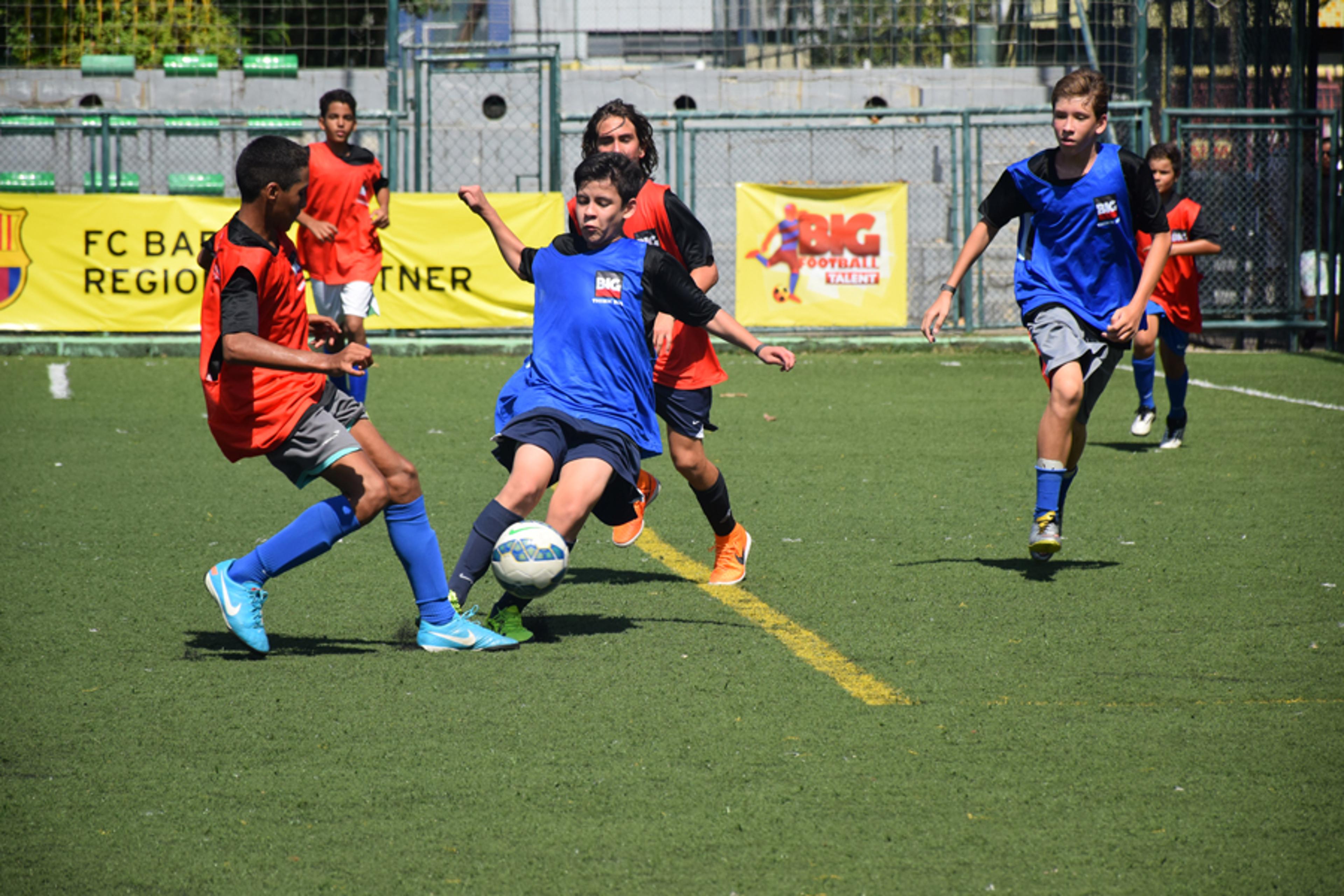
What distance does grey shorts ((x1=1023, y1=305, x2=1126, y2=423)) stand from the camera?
6.13 meters

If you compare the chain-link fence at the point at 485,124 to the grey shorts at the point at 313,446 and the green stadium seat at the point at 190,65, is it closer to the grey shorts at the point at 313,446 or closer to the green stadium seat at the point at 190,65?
the green stadium seat at the point at 190,65

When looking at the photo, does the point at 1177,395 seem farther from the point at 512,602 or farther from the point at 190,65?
the point at 190,65

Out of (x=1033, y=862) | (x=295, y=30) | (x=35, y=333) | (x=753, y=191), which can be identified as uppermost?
(x=295, y=30)

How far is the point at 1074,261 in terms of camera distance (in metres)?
6.27

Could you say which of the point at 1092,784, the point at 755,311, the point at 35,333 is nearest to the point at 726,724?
the point at 1092,784

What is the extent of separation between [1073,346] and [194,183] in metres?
13.5

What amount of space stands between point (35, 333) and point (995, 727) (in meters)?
14.0

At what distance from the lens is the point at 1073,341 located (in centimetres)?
614

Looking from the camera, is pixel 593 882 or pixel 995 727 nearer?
pixel 593 882

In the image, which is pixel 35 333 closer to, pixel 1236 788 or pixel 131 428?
pixel 131 428

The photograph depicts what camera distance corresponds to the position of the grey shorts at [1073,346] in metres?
6.13

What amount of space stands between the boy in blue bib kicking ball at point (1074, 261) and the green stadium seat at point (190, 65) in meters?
14.2

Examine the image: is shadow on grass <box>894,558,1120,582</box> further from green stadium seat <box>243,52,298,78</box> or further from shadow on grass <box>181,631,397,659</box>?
green stadium seat <box>243,52,298,78</box>

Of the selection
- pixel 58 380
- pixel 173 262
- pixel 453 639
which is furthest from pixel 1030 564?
pixel 173 262
